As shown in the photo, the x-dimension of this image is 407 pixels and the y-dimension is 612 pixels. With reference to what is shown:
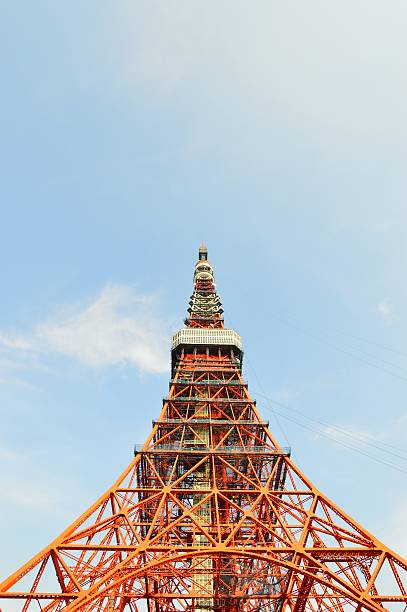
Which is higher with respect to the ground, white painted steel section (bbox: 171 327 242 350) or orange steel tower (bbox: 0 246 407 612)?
white painted steel section (bbox: 171 327 242 350)

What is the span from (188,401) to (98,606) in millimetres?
12241

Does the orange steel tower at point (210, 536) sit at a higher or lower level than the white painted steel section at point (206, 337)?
lower

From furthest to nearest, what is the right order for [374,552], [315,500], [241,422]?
[241,422] < [315,500] < [374,552]

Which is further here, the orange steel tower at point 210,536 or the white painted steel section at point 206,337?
the white painted steel section at point 206,337

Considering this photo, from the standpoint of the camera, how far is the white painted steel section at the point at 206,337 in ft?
115

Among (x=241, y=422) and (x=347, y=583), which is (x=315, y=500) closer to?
(x=347, y=583)

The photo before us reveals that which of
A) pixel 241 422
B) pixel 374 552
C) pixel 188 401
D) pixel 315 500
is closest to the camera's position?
pixel 374 552

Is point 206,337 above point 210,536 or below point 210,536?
above

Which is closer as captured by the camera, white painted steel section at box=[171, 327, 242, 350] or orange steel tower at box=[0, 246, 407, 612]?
orange steel tower at box=[0, 246, 407, 612]

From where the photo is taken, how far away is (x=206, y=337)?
35.4 metres

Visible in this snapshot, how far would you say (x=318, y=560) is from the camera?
64.8 feet

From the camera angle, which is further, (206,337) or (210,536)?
(206,337)

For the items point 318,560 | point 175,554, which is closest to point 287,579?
point 318,560

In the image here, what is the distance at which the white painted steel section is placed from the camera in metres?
35.1
